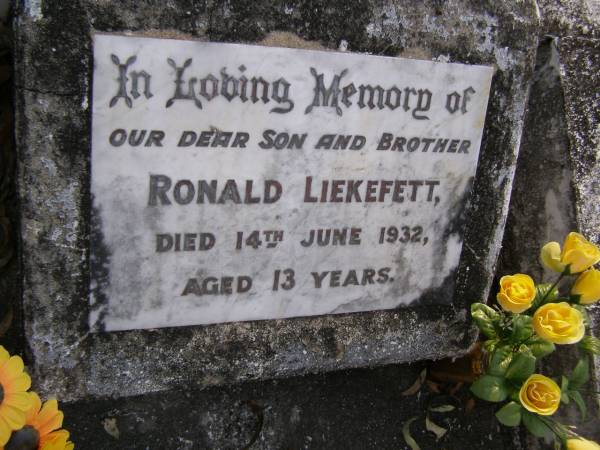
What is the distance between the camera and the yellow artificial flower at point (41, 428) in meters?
0.95

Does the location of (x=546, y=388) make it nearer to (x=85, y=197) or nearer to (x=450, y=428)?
(x=450, y=428)

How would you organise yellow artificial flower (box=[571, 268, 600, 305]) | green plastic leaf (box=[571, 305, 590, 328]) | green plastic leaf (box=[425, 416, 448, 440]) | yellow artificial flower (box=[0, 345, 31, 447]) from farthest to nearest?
green plastic leaf (box=[425, 416, 448, 440]) < green plastic leaf (box=[571, 305, 590, 328]) < yellow artificial flower (box=[571, 268, 600, 305]) < yellow artificial flower (box=[0, 345, 31, 447])

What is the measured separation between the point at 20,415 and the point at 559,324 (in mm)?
1192

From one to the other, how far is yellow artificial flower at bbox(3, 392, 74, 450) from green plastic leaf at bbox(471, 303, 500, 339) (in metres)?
1.09

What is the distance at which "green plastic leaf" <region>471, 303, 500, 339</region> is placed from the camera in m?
1.53

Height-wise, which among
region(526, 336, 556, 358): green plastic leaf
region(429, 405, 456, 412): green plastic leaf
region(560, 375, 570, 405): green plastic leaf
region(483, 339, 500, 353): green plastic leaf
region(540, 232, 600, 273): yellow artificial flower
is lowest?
region(429, 405, 456, 412): green plastic leaf

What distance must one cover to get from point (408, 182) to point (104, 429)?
1076mm

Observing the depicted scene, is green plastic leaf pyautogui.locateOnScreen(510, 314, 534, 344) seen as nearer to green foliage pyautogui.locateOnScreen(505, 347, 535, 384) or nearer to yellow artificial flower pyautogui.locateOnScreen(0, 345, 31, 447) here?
green foliage pyautogui.locateOnScreen(505, 347, 535, 384)

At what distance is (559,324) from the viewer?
1343mm

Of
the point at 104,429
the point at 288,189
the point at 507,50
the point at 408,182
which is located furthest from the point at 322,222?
the point at 104,429

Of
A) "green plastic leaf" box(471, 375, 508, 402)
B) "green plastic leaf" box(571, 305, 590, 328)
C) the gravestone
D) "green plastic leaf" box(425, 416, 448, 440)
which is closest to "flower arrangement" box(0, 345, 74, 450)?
the gravestone

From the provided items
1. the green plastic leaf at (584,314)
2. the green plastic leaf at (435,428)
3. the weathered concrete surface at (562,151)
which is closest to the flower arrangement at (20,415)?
the green plastic leaf at (435,428)

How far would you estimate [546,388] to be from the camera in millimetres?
1386

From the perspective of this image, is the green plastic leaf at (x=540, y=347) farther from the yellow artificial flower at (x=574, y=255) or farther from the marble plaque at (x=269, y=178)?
the marble plaque at (x=269, y=178)
